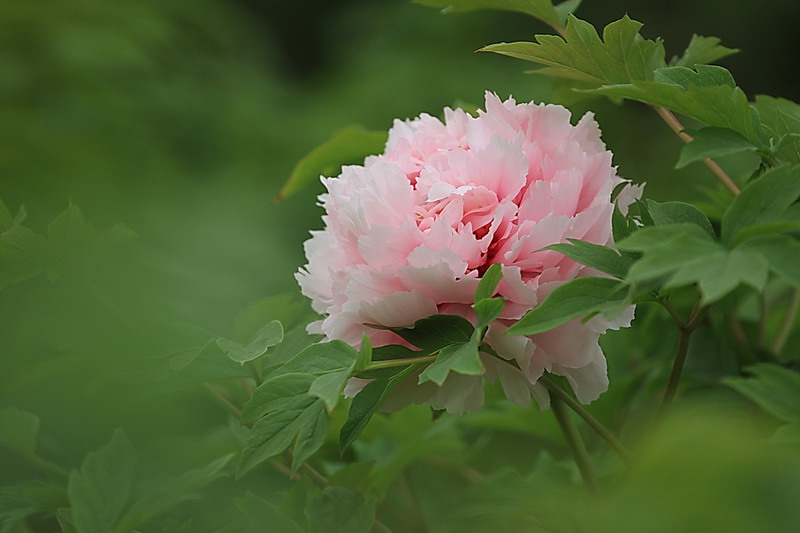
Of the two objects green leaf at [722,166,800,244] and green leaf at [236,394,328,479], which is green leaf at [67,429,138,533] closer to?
green leaf at [236,394,328,479]

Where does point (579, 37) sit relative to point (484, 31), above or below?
above

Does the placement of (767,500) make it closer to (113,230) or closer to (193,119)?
(113,230)

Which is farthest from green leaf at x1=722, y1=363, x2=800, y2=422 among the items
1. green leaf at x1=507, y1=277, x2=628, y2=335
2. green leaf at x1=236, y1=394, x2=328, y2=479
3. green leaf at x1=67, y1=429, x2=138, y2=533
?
green leaf at x1=67, y1=429, x2=138, y2=533

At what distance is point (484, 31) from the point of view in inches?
85.5

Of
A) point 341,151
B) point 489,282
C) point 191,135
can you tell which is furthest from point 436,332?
point 191,135

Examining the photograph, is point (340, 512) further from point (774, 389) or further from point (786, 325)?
point (786, 325)

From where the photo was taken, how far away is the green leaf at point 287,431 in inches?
13.2

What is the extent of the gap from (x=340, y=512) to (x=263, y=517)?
4 cm

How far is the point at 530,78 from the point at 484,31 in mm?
297

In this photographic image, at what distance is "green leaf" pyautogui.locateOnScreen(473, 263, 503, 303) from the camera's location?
33 cm

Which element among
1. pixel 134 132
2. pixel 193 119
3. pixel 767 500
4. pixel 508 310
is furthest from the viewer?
pixel 193 119

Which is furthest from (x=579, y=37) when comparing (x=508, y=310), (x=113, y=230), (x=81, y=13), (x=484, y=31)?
(x=484, y=31)

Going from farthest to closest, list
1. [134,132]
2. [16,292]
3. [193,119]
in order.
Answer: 1. [193,119]
2. [134,132]
3. [16,292]

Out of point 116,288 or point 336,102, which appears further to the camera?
point 336,102
